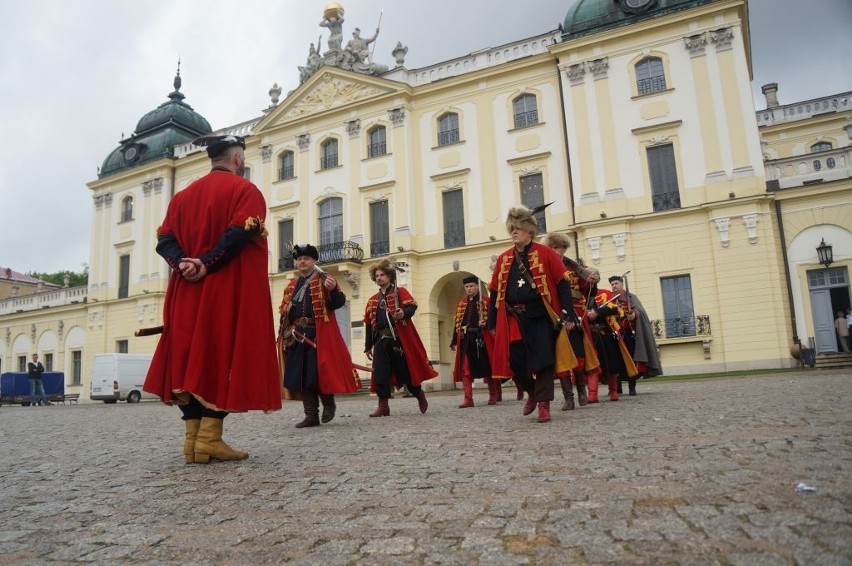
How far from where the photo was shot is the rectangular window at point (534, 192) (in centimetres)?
2425

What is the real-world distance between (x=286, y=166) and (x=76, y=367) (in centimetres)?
1823

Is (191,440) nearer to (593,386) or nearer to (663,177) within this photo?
(593,386)

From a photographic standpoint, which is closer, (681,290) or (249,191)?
(249,191)

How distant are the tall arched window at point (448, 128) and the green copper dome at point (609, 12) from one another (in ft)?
17.7

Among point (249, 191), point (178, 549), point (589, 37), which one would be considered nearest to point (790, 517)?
point (178, 549)

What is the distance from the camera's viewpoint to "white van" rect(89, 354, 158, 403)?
27.1 m

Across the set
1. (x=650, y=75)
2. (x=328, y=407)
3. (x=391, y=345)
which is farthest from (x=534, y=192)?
(x=328, y=407)

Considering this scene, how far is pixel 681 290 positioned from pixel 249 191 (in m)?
19.4

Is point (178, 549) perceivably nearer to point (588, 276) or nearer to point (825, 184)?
point (588, 276)

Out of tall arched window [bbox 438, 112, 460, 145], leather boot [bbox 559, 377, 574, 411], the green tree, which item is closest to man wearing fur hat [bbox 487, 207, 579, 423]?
leather boot [bbox 559, 377, 574, 411]

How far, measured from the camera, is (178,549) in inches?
99.5

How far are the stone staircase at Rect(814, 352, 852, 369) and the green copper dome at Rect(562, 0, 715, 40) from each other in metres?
12.9

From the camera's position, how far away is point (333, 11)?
98.6 ft

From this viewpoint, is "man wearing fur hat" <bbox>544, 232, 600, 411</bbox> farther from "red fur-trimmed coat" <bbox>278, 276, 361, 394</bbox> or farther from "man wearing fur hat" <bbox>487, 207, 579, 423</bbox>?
"red fur-trimmed coat" <bbox>278, 276, 361, 394</bbox>
